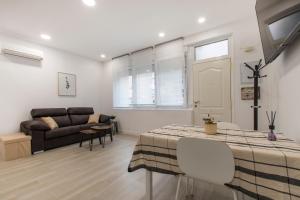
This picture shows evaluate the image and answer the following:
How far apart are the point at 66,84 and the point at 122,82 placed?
178 cm

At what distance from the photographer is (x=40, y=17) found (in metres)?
3.04

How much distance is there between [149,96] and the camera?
4.93 meters

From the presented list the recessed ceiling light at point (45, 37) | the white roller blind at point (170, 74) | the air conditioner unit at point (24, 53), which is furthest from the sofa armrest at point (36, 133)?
the white roller blind at point (170, 74)

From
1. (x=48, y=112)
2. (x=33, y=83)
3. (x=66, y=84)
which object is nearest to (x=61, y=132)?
(x=48, y=112)

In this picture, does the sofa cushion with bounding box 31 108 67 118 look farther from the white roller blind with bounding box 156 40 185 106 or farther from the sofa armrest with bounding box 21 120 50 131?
the white roller blind with bounding box 156 40 185 106

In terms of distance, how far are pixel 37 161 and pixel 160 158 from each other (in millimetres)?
2714

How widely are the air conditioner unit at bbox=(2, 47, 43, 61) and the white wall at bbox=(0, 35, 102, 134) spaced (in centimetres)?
11

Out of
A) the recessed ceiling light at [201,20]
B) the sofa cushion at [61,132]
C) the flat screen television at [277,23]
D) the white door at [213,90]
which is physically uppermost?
the recessed ceiling light at [201,20]

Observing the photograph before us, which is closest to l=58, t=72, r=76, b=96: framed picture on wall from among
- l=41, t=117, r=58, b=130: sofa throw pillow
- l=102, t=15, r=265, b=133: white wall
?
l=41, t=117, r=58, b=130: sofa throw pillow

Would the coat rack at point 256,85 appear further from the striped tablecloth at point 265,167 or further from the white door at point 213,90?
the striped tablecloth at point 265,167

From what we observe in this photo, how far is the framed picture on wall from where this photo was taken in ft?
15.9

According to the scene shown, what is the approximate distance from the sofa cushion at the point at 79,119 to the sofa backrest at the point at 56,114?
0.14 m

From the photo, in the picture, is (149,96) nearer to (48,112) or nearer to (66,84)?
(66,84)

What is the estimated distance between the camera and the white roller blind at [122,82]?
5.48m
